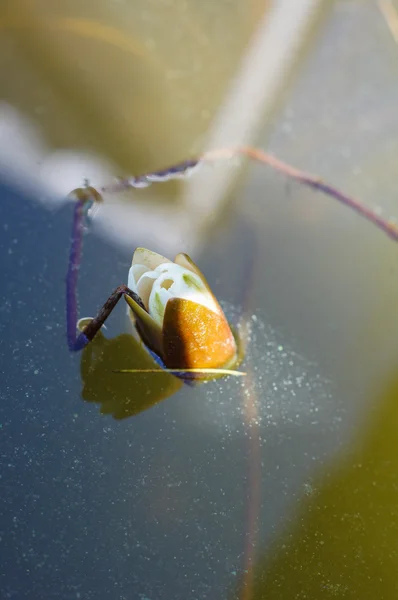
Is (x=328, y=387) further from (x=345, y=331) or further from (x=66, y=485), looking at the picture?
(x=66, y=485)

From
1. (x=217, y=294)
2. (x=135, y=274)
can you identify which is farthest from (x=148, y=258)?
(x=217, y=294)

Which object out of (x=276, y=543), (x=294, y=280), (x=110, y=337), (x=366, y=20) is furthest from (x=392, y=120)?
(x=276, y=543)

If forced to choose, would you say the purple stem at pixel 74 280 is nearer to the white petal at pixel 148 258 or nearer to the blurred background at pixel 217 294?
the blurred background at pixel 217 294

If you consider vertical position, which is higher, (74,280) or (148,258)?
(148,258)

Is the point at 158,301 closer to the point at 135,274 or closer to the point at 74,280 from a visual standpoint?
the point at 135,274

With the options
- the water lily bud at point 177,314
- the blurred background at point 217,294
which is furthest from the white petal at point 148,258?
the blurred background at point 217,294

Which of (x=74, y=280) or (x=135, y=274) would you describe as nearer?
(x=135, y=274)

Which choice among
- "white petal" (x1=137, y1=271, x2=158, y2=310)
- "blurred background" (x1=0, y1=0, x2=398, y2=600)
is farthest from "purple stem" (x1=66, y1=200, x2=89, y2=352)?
"white petal" (x1=137, y1=271, x2=158, y2=310)
